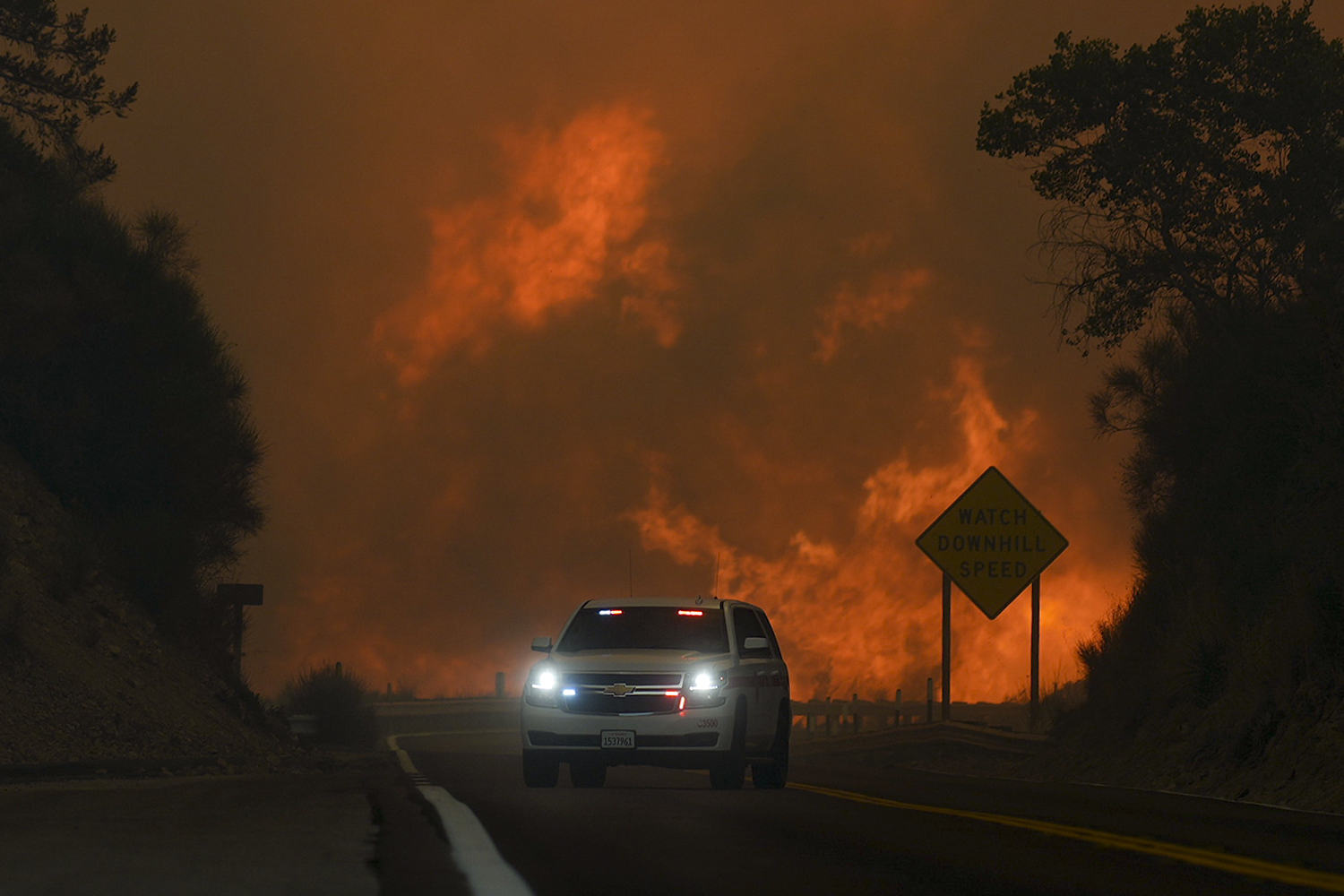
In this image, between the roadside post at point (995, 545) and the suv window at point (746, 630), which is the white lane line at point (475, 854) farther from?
the roadside post at point (995, 545)

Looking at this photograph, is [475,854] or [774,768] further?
[774,768]

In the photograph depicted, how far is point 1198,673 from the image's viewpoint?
79.5ft

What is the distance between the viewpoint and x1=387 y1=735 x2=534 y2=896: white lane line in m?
9.47

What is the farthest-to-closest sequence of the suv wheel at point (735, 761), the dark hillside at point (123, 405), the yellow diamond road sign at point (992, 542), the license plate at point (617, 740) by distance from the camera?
1. the dark hillside at point (123, 405)
2. the yellow diamond road sign at point (992, 542)
3. the suv wheel at point (735, 761)
4. the license plate at point (617, 740)

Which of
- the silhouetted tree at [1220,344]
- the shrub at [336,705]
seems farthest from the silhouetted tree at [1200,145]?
the shrub at [336,705]

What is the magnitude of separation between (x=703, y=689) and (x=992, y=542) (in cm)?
1329

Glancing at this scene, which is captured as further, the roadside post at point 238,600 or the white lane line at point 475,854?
the roadside post at point 238,600

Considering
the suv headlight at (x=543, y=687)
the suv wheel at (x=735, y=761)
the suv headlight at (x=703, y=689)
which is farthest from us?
the suv wheel at (x=735, y=761)

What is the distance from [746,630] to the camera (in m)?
20.3

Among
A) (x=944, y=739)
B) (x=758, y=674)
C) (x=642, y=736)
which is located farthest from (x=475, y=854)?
(x=944, y=739)

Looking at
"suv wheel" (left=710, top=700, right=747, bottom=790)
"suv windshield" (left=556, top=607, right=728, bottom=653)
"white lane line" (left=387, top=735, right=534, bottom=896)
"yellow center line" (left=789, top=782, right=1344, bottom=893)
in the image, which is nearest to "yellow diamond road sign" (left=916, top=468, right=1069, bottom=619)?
"suv windshield" (left=556, top=607, right=728, bottom=653)

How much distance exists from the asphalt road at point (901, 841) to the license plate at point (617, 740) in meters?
0.51

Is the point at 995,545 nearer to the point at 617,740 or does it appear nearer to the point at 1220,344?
the point at 1220,344

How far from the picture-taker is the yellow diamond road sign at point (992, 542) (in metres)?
30.5
